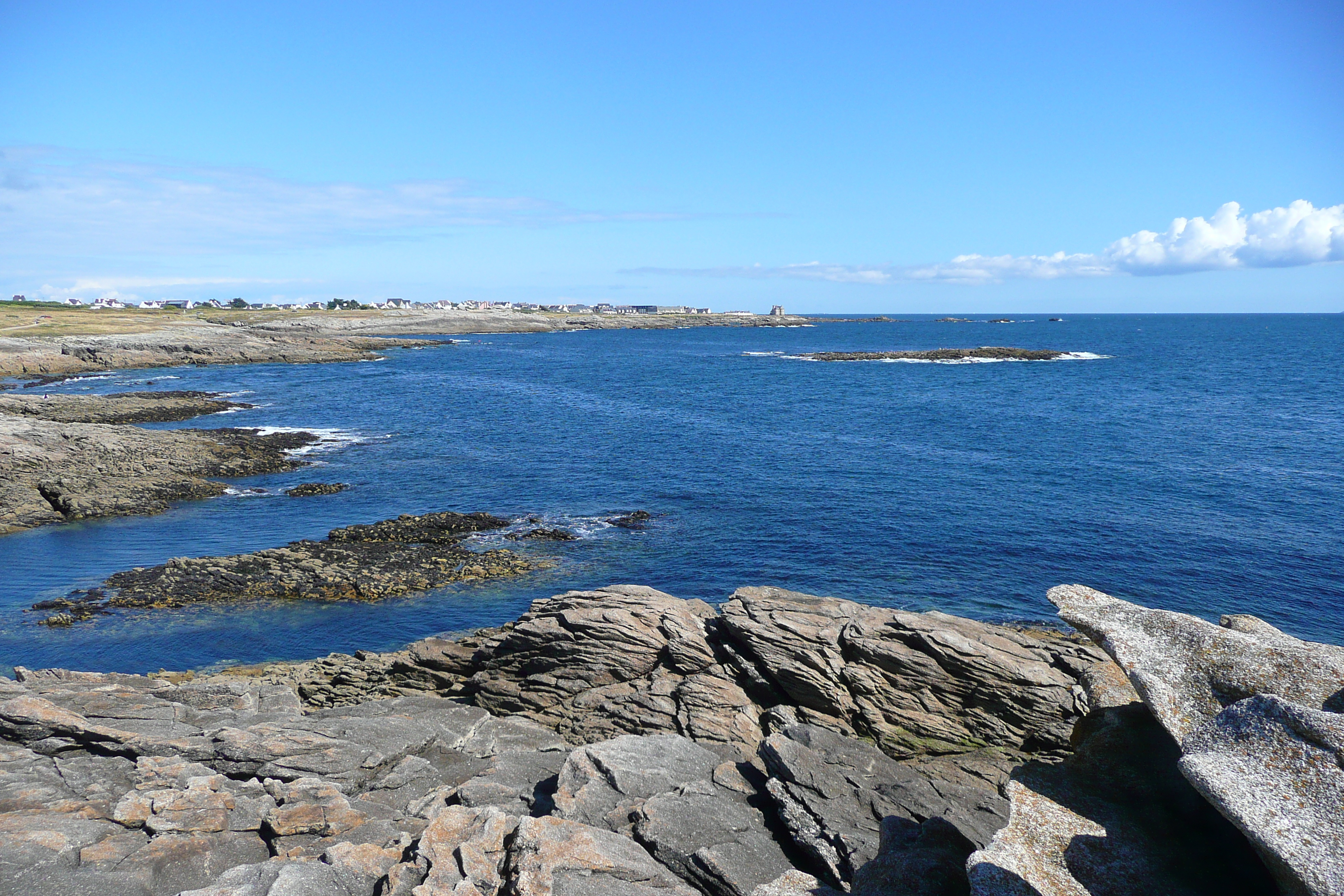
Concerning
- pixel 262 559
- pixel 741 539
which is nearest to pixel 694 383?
pixel 741 539

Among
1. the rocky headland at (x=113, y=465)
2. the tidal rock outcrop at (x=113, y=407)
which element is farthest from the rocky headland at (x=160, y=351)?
the rocky headland at (x=113, y=465)

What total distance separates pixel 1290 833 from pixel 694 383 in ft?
406

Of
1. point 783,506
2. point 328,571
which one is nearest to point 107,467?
point 328,571

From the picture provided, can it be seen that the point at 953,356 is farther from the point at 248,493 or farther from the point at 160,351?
the point at 160,351

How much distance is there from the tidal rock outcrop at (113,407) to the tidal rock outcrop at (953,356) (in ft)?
396

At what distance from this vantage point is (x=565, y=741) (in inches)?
871

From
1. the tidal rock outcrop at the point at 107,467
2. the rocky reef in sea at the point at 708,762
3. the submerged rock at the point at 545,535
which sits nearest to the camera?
the rocky reef in sea at the point at 708,762

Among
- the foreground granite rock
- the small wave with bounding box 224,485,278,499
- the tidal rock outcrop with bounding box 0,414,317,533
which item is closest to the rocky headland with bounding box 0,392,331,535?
the tidal rock outcrop with bounding box 0,414,317,533

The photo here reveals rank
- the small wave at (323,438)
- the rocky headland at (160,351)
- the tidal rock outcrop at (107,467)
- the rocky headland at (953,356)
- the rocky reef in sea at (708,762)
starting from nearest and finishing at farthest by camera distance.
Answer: the rocky reef in sea at (708,762) < the tidal rock outcrop at (107,467) < the small wave at (323,438) < the rocky headland at (160,351) < the rocky headland at (953,356)

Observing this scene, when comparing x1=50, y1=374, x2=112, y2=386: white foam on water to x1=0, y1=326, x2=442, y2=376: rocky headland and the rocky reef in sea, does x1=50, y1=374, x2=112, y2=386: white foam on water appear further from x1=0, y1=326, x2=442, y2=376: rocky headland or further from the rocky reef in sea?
the rocky reef in sea

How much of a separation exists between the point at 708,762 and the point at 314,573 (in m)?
27.8

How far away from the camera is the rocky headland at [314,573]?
36.1 metres

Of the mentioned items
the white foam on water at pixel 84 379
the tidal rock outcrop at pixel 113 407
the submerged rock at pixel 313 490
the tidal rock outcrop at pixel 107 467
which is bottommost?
the submerged rock at pixel 313 490

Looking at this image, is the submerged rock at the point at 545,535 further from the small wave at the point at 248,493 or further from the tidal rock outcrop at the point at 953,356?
the tidal rock outcrop at the point at 953,356
